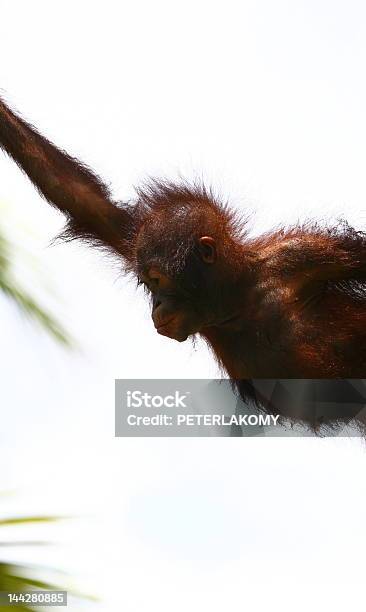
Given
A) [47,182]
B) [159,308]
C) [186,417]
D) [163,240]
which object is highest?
[47,182]

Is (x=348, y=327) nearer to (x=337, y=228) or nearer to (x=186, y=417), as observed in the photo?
(x=337, y=228)

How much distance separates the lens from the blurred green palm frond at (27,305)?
4.39 m

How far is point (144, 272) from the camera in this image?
475 centimetres

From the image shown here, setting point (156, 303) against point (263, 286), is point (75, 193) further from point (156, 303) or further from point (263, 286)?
point (263, 286)

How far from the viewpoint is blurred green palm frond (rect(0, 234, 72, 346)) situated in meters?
4.39

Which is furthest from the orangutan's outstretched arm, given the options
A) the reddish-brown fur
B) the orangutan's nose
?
the orangutan's nose

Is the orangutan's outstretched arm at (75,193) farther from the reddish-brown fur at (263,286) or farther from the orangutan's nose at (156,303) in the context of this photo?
the orangutan's nose at (156,303)

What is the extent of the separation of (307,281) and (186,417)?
869 mm

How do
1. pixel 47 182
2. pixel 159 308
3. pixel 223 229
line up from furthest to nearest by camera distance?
pixel 47 182 → pixel 223 229 → pixel 159 308

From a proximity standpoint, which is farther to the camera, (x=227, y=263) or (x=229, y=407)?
(x=229, y=407)

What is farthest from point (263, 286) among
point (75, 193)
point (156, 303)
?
A: point (75, 193)

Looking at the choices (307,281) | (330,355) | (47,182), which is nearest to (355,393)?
(330,355)

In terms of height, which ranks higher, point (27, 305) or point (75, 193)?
point (75, 193)

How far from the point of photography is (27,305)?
173 inches
